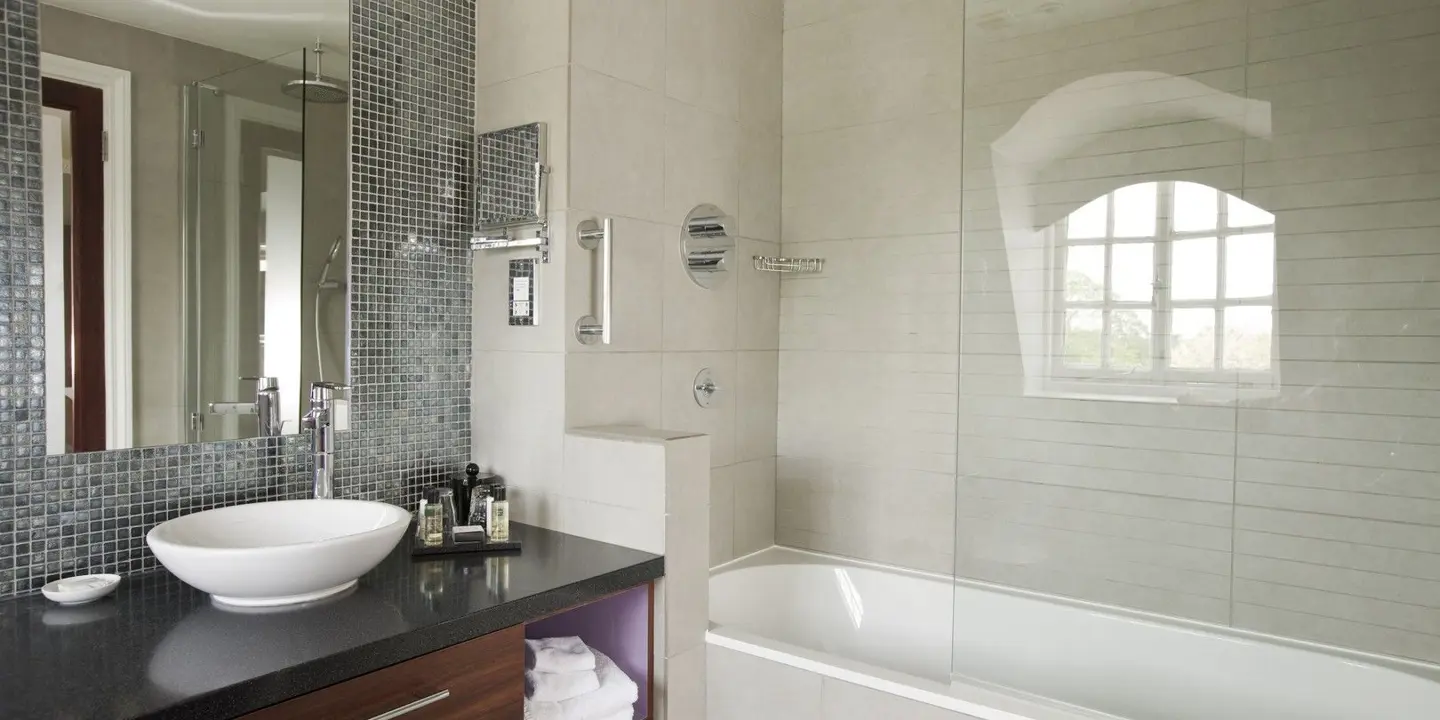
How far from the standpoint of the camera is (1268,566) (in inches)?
75.4

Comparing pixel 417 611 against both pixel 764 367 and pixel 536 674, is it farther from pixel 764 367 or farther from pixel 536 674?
pixel 764 367

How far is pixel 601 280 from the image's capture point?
2.29m

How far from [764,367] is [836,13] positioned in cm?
128

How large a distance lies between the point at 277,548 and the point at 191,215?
84cm

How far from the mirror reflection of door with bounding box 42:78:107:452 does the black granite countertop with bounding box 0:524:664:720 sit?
0.36m

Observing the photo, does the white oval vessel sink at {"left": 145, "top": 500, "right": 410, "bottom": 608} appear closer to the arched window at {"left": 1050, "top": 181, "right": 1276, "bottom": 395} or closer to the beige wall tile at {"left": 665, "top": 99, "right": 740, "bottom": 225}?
the beige wall tile at {"left": 665, "top": 99, "right": 740, "bottom": 225}

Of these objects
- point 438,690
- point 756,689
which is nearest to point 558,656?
point 438,690

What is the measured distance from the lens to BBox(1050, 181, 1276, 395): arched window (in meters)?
1.88

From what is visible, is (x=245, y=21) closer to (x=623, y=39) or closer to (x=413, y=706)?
(x=623, y=39)

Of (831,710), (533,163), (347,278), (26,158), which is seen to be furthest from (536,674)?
(26,158)

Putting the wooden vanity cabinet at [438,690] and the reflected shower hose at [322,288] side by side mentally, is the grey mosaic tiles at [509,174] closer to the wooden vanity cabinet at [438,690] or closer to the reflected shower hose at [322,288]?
the reflected shower hose at [322,288]

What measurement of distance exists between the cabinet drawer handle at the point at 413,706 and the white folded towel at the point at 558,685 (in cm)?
28

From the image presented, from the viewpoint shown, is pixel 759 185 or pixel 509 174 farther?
pixel 759 185

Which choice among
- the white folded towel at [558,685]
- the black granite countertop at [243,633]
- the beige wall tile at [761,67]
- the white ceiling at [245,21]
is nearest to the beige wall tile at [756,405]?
the beige wall tile at [761,67]
